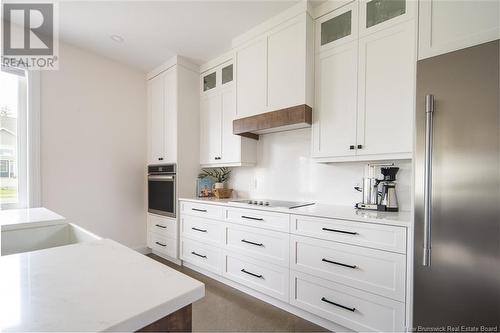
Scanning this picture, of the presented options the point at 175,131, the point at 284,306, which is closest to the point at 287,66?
the point at 175,131

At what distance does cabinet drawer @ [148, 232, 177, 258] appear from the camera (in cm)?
290

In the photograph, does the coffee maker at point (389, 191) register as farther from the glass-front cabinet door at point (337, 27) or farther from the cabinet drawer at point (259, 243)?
the glass-front cabinet door at point (337, 27)

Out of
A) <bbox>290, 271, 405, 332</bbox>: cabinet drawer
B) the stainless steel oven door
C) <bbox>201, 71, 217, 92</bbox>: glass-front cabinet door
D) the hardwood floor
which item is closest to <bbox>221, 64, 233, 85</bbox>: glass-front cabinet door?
<bbox>201, 71, 217, 92</bbox>: glass-front cabinet door

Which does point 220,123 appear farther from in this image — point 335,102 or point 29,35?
point 29,35

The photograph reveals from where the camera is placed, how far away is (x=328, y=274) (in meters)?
1.69

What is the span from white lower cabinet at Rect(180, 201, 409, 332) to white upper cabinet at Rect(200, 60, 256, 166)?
65cm

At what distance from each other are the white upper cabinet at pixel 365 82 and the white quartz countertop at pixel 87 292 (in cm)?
165

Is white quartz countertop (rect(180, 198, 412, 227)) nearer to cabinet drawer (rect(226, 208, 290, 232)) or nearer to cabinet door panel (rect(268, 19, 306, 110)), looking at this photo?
cabinet drawer (rect(226, 208, 290, 232))

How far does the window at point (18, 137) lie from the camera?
7.60 ft

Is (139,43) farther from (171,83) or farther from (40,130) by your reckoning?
(40,130)

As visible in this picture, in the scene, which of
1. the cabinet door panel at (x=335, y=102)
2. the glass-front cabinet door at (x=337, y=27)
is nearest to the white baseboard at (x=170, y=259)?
the cabinet door panel at (x=335, y=102)

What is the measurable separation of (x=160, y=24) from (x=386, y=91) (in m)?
2.12

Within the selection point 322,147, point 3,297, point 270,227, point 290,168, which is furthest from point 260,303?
point 3,297

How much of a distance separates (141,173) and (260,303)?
Answer: 2.32 m
